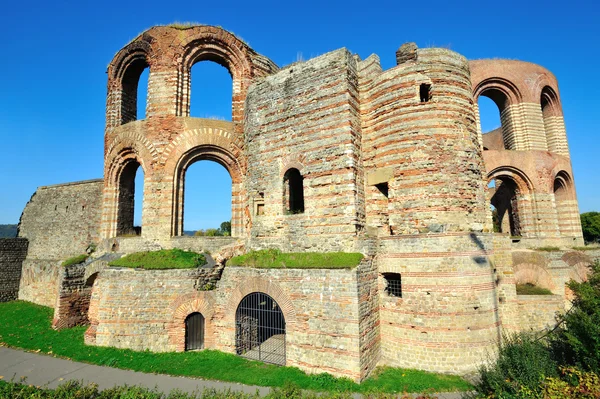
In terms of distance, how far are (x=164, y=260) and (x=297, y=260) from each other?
15.4 feet

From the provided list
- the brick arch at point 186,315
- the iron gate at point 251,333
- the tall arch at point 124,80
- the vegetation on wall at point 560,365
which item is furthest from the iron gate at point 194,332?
the tall arch at point 124,80

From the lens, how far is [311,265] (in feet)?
30.9

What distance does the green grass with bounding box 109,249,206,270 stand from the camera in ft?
36.2

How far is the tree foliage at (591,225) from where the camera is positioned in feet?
107

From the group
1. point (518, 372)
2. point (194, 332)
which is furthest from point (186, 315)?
point (518, 372)

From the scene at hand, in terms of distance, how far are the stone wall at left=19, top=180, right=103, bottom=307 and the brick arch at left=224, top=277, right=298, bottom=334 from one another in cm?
1136

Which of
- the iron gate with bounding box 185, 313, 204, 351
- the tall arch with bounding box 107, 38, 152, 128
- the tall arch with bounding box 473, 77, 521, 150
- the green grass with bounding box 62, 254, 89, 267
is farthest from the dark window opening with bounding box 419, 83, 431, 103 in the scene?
the green grass with bounding box 62, 254, 89, 267

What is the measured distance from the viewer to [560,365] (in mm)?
7020

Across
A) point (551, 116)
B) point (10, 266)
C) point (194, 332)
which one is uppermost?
point (551, 116)

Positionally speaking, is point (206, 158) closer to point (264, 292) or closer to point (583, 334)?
point (264, 292)

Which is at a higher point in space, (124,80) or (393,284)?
(124,80)

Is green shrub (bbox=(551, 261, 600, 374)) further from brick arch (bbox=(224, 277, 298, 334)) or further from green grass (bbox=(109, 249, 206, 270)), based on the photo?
green grass (bbox=(109, 249, 206, 270))

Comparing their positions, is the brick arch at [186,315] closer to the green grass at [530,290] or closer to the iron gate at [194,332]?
the iron gate at [194,332]

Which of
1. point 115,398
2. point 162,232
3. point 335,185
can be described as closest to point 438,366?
point 335,185
